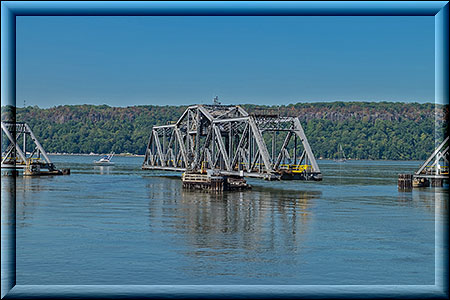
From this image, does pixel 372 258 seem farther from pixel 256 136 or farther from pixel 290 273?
pixel 256 136

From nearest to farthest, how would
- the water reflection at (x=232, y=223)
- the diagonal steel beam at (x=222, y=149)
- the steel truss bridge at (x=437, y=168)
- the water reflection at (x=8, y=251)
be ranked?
the water reflection at (x=8, y=251)
the water reflection at (x=232, y=223)
the steel truss bridge at (x=437, y=168)
the diagonal steel beam at (x=222, y=149)

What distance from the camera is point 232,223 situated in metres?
52.2

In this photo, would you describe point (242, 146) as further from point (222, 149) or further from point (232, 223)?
point (232, 223)

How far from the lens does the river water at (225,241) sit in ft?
103

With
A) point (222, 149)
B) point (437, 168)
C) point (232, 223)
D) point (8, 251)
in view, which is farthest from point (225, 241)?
point (437, 168)

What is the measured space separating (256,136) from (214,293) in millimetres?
72774

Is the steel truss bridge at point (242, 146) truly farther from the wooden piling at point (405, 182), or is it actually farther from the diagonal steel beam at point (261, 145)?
the wooden piling at point (405, 182)

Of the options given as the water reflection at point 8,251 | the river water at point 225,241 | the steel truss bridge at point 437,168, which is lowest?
the river water at point 225,241

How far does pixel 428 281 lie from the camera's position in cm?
3153

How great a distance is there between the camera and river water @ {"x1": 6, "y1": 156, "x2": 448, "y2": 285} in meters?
31.5

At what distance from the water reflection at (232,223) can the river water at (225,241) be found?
78 millimetres

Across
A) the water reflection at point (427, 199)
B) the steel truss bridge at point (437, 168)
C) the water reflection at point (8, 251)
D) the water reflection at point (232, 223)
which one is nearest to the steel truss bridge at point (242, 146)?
the water reflection at point (232, 223)

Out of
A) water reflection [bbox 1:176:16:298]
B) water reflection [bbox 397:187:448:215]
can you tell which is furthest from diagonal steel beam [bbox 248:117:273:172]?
water reflection [bbox 1:176:16:298]

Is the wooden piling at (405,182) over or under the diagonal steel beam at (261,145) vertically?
under
